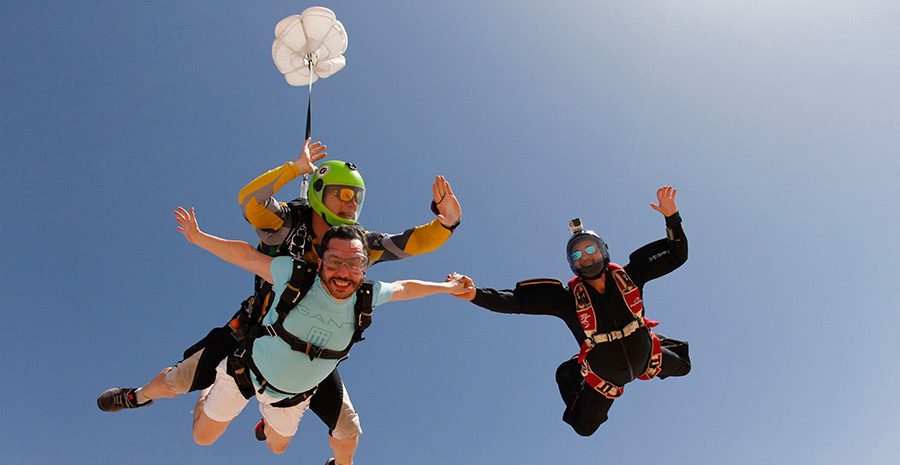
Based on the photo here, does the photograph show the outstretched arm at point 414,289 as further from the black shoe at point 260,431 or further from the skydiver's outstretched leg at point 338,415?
the black shoe at point 260,431

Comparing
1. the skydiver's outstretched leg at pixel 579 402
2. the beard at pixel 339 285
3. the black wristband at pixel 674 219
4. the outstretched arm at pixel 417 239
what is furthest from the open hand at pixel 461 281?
the black wristband at pixel 674 219

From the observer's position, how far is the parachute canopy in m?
7.38

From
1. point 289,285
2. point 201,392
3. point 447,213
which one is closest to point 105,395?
point 201,392

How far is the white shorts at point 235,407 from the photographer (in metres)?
5.77

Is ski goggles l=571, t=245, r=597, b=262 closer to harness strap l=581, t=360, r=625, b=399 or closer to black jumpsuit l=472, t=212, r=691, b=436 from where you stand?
black jumpsuit l=472, t=212, r=691, b=436

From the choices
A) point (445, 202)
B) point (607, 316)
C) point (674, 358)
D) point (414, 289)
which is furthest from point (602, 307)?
point (414, 289)

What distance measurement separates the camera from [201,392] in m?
6.41

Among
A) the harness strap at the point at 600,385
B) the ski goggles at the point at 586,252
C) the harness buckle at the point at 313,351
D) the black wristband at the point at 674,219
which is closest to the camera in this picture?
the harness buckle at the point at 313,351

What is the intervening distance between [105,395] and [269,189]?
290 cm

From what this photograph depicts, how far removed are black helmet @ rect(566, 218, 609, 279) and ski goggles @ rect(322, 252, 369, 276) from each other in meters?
2.84

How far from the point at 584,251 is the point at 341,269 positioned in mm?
3010

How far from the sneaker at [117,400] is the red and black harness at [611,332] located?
4.43 m

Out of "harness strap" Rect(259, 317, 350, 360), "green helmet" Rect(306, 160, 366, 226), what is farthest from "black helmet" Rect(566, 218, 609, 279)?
"harness strap" Rect(259, 317, 350, 360)

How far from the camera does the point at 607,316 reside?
6.96 m
